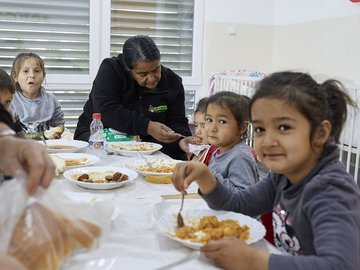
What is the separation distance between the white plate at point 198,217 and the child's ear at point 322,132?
0.28 m

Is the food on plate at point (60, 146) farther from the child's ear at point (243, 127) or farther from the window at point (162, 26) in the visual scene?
the window at point (162, 26)

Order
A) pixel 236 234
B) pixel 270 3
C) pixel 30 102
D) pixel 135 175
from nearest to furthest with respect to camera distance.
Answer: pixel 236 234 → pixel 135 175 → pixel 30 102 → pixel 270 3

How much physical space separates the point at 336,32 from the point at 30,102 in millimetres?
2723

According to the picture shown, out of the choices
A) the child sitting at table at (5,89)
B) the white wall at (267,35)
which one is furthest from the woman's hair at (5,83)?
the white wall at (267,35)

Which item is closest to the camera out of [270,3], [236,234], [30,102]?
[236,234]

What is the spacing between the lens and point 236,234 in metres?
1.06

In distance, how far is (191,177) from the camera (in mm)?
1229

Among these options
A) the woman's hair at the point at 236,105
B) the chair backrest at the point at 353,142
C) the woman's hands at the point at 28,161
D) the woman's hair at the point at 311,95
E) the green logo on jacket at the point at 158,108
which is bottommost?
the chair backrest at the point at 353,142

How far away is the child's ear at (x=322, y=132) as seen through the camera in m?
1.08

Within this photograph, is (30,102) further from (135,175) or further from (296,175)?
(296,175)

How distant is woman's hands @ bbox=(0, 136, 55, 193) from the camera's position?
0.85 m

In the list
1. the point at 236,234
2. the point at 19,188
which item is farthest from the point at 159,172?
the point at 19,188

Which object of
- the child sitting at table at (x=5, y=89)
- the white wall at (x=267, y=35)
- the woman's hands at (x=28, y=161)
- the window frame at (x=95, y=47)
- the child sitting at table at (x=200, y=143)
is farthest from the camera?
the window frame at (x=95, y=47)

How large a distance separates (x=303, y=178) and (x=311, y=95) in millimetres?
220
